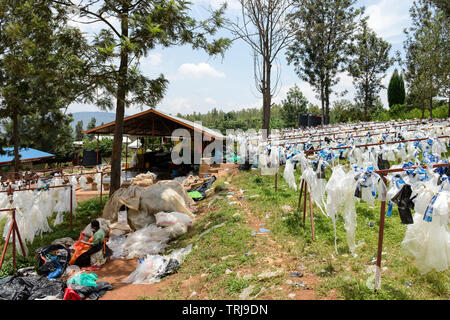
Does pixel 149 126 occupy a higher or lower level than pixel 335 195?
higher

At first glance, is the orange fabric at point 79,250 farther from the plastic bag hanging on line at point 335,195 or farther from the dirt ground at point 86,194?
the dirt ground at point 86,194

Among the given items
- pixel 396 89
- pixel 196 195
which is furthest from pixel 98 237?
pixel 396 89

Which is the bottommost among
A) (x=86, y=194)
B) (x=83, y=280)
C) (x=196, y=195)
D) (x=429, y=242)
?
(x=83, y=280)

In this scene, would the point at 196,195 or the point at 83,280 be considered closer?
the point at 83,280

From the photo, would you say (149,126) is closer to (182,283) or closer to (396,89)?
(182,283)

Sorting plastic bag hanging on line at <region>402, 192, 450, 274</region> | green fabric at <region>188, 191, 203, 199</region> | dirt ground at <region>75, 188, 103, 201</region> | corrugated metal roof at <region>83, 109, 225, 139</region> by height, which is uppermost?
corrugated metal roof at <region>83, 109, 225, 139</region>

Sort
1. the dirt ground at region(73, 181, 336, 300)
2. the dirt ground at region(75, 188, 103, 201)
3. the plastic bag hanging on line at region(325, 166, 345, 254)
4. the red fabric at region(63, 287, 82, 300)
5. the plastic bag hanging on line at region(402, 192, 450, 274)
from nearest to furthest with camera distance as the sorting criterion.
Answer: the plastic bag hanging on line at region(402, 192, 450, 274) < the dirt ground at region(73, 181, 336, 300) < the plastic bag hanging on line at region(325, 166, 345, 254) < the red fabric at region(63, 287, 82, 300) < the dirt ground at region(75, 188, 103, 201)

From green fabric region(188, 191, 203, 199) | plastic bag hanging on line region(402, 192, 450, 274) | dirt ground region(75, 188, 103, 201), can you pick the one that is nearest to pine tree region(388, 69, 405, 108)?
green fabric region(188, 191, 203, 199)

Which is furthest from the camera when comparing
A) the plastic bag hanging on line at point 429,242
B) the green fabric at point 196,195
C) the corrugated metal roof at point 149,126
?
the corrugated metal roof at point 149,126

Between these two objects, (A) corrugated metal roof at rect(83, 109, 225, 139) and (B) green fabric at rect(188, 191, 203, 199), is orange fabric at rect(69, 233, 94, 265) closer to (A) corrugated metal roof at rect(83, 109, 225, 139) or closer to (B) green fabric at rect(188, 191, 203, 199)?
(B) green fabric at rect(188, 191, 203, 199)

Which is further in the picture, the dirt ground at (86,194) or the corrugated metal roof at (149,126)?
the corrugated metal roof at (149,126)

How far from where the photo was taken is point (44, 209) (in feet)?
21.9

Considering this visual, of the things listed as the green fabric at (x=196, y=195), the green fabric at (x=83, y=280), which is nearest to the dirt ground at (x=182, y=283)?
the green fabric at (x=83, y=280)
